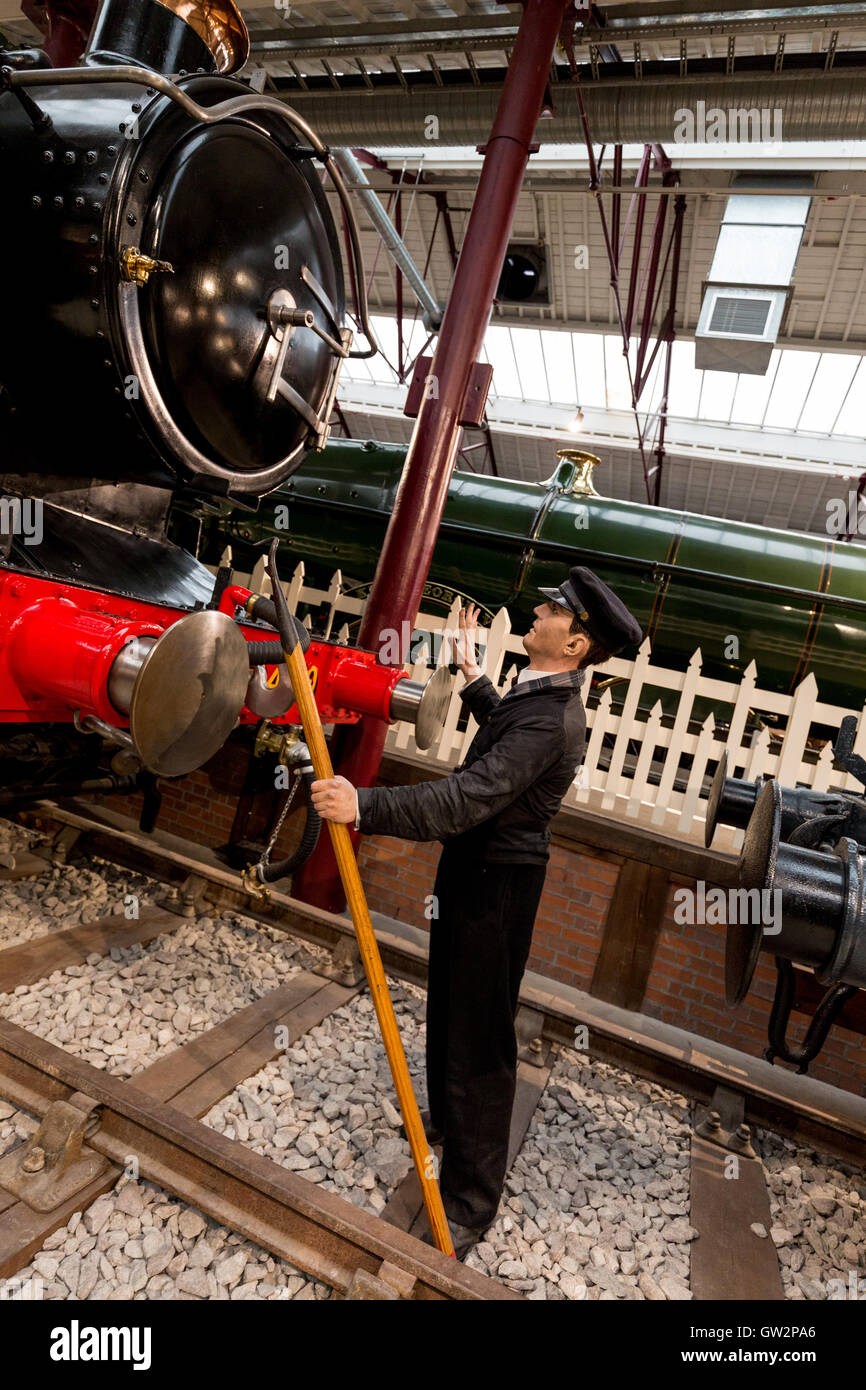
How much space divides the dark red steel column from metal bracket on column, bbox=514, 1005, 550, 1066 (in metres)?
1.36

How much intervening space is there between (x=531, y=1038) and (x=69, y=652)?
7.65 feet

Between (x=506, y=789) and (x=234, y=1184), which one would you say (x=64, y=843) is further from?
(x=506, y=789)

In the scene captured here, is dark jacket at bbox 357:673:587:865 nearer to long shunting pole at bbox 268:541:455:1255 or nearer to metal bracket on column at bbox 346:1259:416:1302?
long shunting pole at bbox 268:541:455:1255

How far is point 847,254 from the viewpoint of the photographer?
984 centimetres

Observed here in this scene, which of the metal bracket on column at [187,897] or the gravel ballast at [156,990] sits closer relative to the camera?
the gravel ballast at [156,990]

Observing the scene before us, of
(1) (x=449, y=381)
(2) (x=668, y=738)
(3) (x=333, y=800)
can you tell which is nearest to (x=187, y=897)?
(3) (x=333, y=800)

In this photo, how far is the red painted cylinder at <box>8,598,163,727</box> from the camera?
1735 millimetres

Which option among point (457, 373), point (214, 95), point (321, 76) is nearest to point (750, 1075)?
point (457, 373)

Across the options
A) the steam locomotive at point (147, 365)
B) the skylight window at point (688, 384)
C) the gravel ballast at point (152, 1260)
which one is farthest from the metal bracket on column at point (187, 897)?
the skylight window at point (688, 384)

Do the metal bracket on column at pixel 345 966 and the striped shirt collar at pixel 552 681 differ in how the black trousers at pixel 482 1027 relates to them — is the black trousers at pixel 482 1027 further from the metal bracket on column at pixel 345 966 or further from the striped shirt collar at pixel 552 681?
the metal bracket on column at pixel 345 966

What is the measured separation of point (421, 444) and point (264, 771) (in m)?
1.95

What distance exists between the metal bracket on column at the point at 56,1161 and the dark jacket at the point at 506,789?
1.04m

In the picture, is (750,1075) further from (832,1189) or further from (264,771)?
(264,771)

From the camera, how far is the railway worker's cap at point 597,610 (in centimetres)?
214
